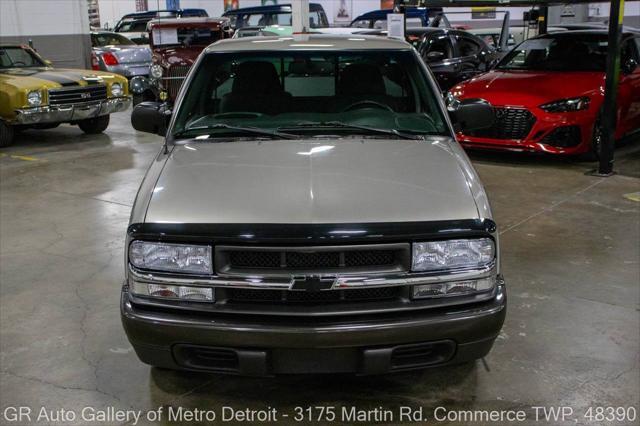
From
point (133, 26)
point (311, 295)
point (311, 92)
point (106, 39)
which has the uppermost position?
point (133, 26)

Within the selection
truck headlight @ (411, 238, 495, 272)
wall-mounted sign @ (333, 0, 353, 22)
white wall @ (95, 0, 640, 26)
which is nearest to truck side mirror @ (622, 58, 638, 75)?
truck headlight @ (411, 238, 495, 272)

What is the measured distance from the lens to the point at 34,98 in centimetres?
909

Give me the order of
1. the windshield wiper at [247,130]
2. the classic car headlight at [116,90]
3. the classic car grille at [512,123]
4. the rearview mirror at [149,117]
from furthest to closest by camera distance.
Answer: the classic car headlight at [116,90] → the classic car grille at [512,123] → the rearview mirror at [149,117] → the windshield wiper at [247,130]

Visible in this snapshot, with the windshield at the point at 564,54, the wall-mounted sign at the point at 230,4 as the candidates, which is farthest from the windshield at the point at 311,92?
the wall-mounted sign at the point at 230,4

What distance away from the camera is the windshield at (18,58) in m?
9.93

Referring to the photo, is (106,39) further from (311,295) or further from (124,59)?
(311,295)

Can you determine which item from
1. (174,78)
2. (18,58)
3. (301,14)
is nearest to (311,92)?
(301,14)

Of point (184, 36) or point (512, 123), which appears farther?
point (184, 36)

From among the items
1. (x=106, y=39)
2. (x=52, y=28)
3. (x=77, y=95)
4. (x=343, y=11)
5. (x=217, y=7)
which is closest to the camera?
(x=77, y=95)

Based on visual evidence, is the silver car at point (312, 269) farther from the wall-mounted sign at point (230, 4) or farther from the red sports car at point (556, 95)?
the wall-mounted sign at point (230, 4)

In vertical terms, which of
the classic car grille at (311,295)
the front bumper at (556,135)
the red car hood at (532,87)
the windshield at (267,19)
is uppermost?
the windshield at (267,19)

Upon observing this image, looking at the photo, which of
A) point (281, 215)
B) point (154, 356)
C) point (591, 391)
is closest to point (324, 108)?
point (281, 215)

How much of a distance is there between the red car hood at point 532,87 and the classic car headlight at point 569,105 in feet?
0.15

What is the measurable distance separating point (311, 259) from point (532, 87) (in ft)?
19.8
